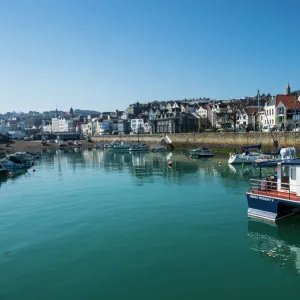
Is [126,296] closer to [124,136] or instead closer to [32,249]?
[32,249]

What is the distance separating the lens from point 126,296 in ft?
46.5

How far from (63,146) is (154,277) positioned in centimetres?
12009

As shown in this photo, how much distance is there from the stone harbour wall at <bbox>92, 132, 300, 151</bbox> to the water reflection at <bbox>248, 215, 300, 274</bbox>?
45.9 m

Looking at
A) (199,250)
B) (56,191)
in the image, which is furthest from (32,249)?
(56,191)

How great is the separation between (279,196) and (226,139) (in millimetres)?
65478

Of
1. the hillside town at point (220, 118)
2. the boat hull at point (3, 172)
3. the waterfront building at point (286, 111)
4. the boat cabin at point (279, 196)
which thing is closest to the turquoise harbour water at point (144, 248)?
the boat cabin at point (279, 196)

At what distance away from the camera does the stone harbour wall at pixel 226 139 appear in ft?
220

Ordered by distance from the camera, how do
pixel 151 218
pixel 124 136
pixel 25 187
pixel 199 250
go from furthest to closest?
1. pixel 124 136
2. pixel 25 187
3. pixel 151 218
4. pixel 199 250

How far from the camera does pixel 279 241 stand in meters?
20.0

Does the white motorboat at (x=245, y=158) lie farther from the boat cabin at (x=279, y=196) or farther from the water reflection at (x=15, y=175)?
the water reflection at (x=15, y=175)

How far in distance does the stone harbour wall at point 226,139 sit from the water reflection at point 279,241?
45919 mm

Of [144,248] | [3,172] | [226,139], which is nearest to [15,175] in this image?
[3,172]

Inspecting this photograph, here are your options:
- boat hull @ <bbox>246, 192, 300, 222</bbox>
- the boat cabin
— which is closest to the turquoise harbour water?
boat hull @ <bbox>246, 192, 300, 222</bbox>

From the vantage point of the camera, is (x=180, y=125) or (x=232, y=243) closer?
(x=232, y=243)
